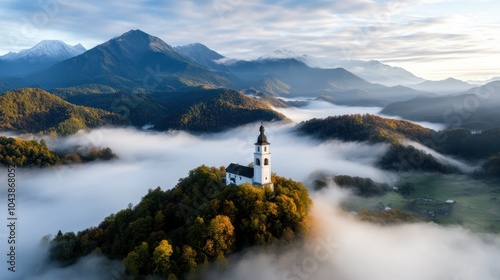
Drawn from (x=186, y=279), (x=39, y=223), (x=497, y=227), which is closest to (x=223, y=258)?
(x=186, y=279)

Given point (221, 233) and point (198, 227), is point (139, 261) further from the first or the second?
point (221, 233)

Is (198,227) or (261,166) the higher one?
(261,166)

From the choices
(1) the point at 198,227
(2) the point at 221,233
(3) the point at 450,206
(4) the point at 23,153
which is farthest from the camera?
(4) the point at 23,153

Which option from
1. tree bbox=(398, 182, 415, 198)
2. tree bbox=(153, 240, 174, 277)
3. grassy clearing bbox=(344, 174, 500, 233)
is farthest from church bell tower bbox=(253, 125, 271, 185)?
tree bbox=(398, 182, 415, 198)

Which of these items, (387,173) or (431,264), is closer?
(431,264)

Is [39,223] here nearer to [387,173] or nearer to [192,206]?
[192,206]

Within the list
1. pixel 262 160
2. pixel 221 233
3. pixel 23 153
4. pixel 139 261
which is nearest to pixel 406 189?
pixel 262 160

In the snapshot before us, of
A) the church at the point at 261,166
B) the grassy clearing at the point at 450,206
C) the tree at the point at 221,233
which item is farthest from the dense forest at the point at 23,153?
the tree at the point at 221,233

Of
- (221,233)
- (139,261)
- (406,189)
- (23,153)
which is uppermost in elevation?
(221,233)
